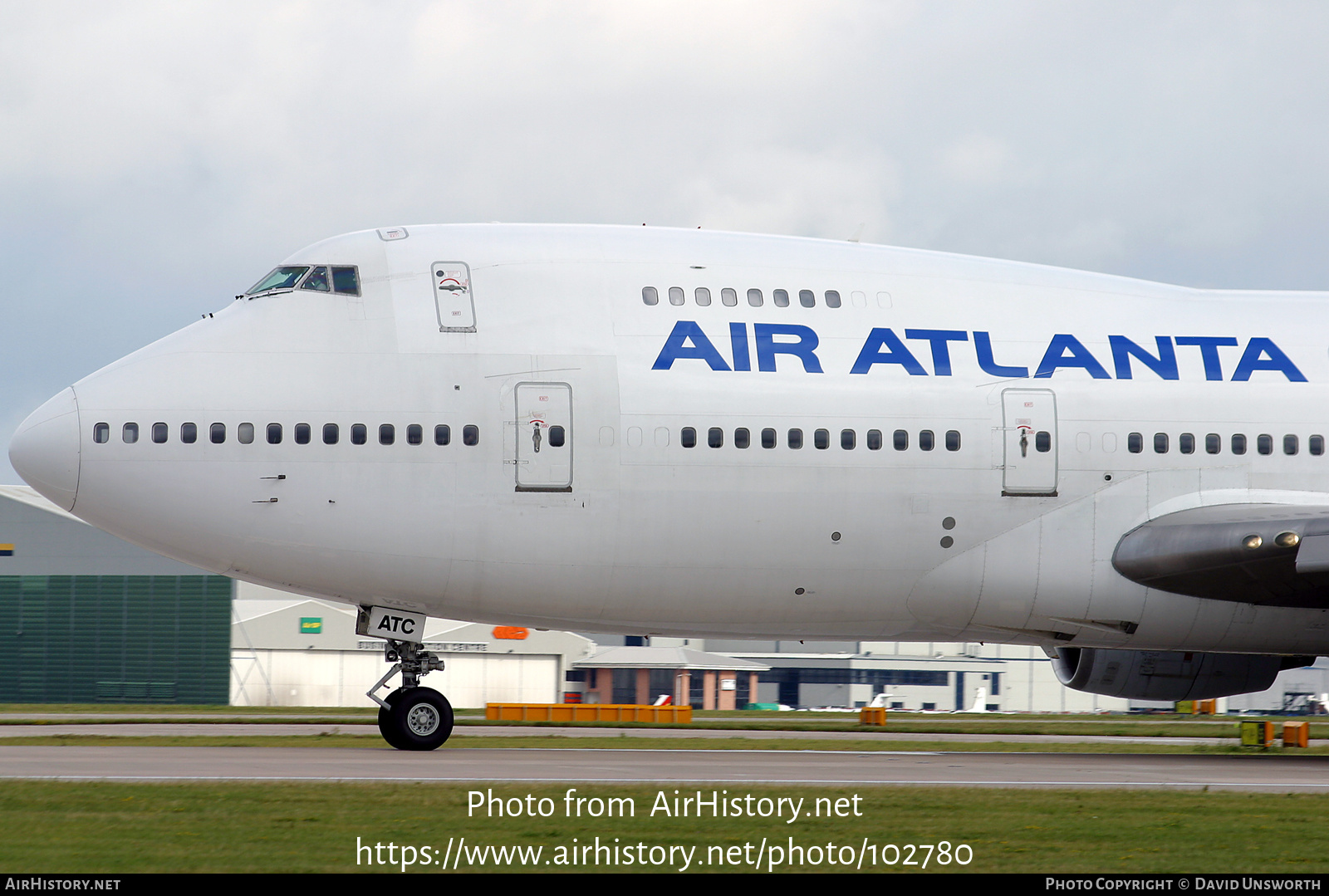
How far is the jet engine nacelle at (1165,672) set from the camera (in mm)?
22797

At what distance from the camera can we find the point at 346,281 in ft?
65.3

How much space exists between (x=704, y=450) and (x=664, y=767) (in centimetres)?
442

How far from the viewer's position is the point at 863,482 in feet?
65.8

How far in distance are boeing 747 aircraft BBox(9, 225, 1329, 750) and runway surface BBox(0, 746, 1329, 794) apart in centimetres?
179

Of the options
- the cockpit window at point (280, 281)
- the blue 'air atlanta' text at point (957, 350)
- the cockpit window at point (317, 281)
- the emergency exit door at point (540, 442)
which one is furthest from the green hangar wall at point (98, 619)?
the blue 'air atlanta' text at point (957, 350)

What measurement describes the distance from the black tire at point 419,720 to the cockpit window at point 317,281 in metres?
5.70

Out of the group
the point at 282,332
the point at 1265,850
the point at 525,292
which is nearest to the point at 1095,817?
the point at 1265,850

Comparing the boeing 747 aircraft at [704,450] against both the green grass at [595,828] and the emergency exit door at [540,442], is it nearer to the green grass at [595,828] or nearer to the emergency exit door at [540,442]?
the emergency exit door at [540,442]

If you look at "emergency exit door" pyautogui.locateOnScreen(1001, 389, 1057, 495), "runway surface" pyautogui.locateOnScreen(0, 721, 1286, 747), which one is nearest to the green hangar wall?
"runway surface" pyautogui.locateOnScreen(0, 721, 1286, 747)


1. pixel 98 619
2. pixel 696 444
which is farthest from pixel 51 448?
pixel 98 619

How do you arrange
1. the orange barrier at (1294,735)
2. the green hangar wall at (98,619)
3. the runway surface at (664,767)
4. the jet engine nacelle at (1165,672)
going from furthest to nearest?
the green hangar wall at (98,619) → the orange barrier at (1294,735) → the jet engine nacelle at (1165,672) → the runway surface at (664,767)

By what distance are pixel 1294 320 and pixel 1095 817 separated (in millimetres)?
12252

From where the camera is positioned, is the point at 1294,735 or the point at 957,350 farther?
the point at 1294,735

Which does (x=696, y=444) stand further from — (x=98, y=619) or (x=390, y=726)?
(x=98, y=619)
